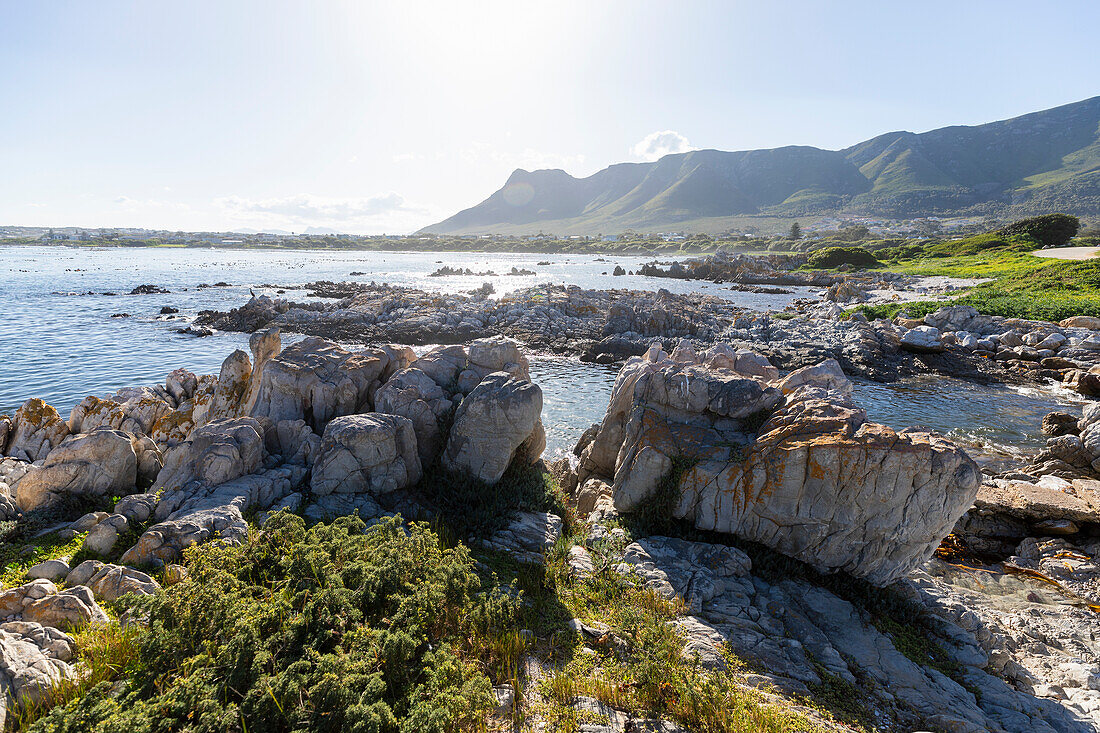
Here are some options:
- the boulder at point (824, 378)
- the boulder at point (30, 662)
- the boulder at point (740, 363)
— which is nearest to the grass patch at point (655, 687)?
the boulder at point (30, 662)

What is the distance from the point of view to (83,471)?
37.3ft

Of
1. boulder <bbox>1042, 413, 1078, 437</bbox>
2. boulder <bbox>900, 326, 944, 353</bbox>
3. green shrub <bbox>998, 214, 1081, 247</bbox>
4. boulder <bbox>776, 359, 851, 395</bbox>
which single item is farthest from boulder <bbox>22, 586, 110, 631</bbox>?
green shrub <bbox>998, 214, 1081, 247</bbox>

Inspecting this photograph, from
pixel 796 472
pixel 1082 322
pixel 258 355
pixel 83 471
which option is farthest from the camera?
pixel 1082 322

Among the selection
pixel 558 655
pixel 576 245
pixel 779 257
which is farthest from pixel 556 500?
pixel 576 245

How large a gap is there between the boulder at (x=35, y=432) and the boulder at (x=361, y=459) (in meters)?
10.5

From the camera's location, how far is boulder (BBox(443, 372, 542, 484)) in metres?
13.4

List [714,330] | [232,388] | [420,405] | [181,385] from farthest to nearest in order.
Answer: [714,330]
[181,385]
[232,388]
[420,405]

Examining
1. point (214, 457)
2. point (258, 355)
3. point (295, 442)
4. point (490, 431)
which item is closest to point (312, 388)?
point (295, 442)

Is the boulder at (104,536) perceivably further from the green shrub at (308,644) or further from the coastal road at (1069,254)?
the coastal road at (1069,254)

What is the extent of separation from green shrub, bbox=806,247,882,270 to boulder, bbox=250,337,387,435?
10991 cm

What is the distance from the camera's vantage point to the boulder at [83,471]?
35.9 feet

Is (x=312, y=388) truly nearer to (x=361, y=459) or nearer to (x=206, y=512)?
(x=361, y=459)

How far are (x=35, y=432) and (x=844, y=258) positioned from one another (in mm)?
119683

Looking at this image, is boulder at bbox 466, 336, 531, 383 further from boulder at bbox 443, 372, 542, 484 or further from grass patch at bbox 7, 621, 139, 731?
grass patch at bbox 7, 621, 139, 731
